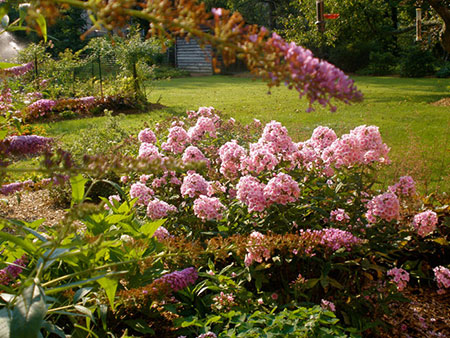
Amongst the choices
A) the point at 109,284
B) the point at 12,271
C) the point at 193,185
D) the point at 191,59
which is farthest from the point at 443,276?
the point at 191,59

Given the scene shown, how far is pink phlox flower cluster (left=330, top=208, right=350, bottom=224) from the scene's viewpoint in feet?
9.43

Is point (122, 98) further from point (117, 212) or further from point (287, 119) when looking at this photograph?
point (117, 212)

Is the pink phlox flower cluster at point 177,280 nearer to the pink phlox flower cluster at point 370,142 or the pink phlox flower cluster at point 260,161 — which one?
the pink phlox flower cluster at point 260,161

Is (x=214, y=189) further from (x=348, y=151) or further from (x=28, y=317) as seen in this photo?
(x=28, y=317)

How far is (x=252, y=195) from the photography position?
2719mm

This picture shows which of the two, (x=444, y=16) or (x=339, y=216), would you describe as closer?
(x=339, y=216)

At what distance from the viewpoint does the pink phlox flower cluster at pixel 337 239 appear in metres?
2.66

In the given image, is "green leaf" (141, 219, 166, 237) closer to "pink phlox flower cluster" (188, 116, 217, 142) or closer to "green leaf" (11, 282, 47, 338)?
"green leaf" (11, 282, 47, 338)

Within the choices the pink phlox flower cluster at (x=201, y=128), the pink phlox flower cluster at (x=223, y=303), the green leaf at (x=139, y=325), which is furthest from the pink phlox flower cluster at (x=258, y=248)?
the pink phlox flower cluster at (x=201, y=128)

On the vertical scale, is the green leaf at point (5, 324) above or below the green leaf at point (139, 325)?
above

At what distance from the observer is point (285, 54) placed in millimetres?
876

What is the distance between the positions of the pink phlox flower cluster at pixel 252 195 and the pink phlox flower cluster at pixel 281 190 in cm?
4

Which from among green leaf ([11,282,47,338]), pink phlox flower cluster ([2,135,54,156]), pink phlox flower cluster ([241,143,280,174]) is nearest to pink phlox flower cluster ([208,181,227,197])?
pink phlox flower cluster ([241,143,280,174])

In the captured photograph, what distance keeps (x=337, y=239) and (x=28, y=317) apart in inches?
73.4
